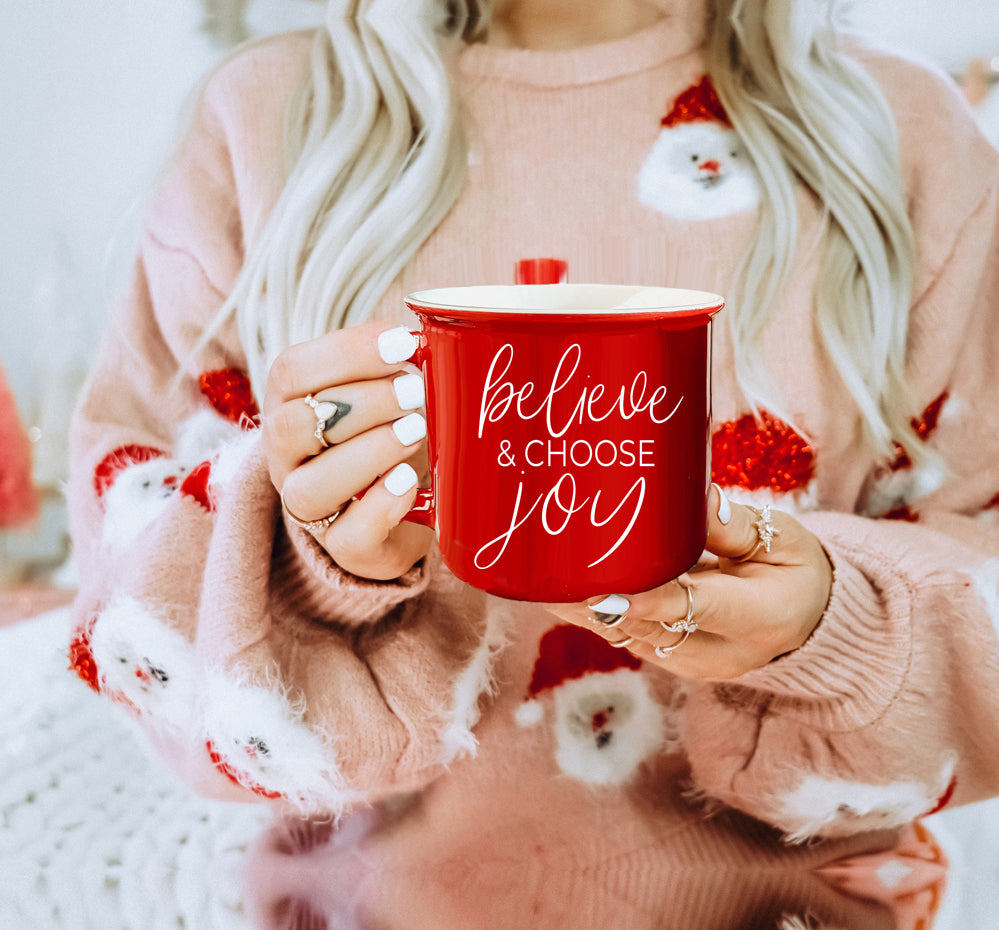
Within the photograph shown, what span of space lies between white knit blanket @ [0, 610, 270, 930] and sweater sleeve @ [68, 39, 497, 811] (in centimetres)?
8

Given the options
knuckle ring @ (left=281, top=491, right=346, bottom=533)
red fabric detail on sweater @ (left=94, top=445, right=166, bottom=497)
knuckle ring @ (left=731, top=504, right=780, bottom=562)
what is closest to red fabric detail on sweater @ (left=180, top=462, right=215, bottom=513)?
red fabric detail on sweater @ (left=94, top=445, right=166, bottom=497)

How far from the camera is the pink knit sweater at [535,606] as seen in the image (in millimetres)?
614

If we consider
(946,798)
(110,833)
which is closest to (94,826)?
(110,833)

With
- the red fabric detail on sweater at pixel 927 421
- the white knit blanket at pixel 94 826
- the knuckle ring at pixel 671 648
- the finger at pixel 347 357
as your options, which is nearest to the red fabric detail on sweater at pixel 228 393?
the white knit blanket at pixel 94 826

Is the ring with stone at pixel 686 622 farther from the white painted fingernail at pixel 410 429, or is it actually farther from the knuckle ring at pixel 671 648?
the white painted fingernail at pixel 410 429

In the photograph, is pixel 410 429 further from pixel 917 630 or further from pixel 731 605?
pixel 917 630

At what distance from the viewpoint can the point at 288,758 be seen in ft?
2.01

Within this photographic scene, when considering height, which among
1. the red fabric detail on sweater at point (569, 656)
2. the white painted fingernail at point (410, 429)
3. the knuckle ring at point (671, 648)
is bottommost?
the red fabric detail on sweater at point (569, 656)

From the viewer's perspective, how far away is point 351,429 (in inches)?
17.2

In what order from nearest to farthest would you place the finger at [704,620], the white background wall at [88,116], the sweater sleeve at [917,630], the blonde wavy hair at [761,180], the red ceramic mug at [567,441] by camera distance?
the red ceramic mug at [567,441] → the finger at [704,620] → the sweater sleeve at [917,630] → the blonde wavy hair at [761,180] → the white background wall at [88,116]

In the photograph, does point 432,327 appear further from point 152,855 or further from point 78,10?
point 78,10

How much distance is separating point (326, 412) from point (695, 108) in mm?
509

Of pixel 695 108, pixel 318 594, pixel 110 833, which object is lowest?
pixel 110 833

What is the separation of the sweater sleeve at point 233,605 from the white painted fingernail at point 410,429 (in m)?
0.13
